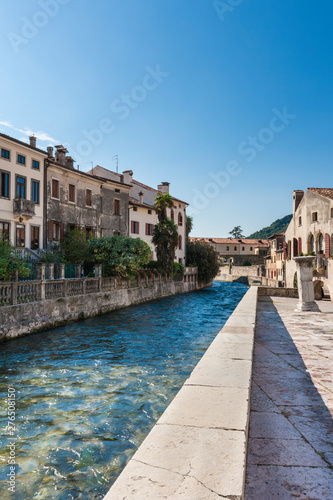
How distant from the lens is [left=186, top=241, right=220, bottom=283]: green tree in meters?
50.1

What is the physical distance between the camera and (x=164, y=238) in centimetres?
3881

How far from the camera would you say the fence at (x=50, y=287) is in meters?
14.1

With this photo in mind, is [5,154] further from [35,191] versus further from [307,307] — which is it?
[307,307]

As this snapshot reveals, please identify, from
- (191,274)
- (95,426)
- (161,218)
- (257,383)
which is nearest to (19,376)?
(95,426)

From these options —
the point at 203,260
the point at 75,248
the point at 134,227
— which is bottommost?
the point at 203,260

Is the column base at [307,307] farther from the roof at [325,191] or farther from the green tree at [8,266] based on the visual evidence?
the roof at [325,191]

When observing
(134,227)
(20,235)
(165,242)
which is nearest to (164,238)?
(165,242)

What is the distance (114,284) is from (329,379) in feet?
68.3

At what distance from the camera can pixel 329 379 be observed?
4.77m

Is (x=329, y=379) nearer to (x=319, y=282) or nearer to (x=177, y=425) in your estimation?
(x=177, y=425)

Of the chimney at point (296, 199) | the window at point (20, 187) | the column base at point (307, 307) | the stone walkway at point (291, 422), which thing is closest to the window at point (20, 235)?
the window at point (20, 187)

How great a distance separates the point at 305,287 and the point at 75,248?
18.1 m

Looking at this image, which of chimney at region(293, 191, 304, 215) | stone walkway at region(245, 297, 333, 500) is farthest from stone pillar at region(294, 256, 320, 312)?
chimney at region(293, 191, 304, 215)

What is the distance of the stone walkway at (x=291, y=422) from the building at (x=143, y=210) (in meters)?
32.4
